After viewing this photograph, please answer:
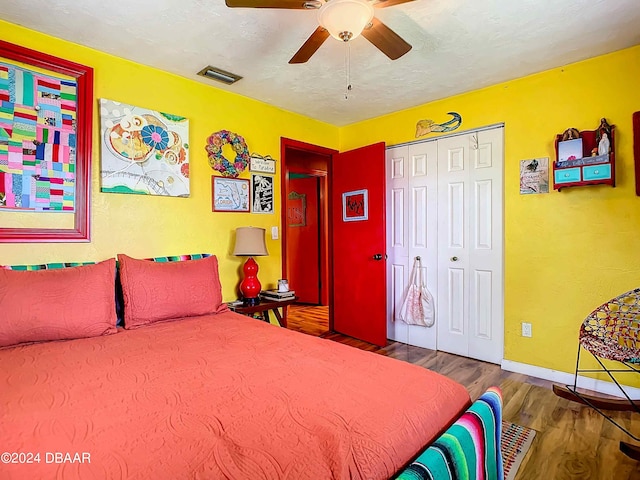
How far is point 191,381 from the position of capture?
122 cm

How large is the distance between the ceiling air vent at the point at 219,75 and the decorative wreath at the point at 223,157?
1.35ft

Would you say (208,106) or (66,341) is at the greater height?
(208,106)

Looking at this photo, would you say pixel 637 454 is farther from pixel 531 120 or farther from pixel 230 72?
pixel 230 72

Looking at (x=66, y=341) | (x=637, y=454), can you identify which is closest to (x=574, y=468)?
(x=637, y=454)

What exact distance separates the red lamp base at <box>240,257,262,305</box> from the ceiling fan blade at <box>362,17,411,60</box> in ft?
6.13

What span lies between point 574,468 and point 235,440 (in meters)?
1.73

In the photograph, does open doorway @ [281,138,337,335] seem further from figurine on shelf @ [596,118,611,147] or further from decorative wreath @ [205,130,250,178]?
figurine on shelf @ [596,118,611,147]

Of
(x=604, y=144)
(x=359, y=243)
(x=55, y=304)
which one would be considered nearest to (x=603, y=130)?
(x=604, y=144)

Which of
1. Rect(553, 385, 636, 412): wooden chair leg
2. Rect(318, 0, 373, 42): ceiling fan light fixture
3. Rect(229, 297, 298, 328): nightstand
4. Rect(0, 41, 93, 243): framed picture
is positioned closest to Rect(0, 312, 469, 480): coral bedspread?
Rect(0, 41, 93, 243): framed picture

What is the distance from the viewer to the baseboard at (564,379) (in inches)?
91.9

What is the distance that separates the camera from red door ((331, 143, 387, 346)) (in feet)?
11.2

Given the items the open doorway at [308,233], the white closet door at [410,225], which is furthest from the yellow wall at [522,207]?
the open doorway at [308,233]

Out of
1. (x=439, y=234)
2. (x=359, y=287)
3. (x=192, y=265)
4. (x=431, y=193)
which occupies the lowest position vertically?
(x=359, y=287)

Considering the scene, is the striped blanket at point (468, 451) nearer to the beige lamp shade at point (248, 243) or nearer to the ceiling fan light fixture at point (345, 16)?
the ceiling fan light fixture at point (345, 16)
